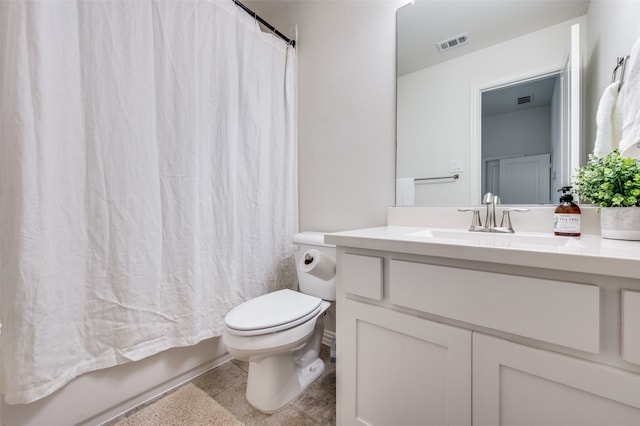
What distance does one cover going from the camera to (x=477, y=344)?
724 mm

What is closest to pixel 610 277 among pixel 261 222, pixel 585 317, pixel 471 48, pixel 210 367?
pixel 585 317

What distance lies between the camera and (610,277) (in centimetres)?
57

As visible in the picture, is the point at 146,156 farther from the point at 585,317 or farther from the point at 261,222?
the point at 585,317

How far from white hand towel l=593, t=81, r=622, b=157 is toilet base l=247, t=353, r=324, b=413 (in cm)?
151

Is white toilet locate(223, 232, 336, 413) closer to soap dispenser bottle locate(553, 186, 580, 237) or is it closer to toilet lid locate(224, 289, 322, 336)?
toilet lid locate(224, 289, 322, 336)

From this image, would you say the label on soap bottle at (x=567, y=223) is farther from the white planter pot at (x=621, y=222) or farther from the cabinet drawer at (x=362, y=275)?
the cabinet drawer at (x=362, y=275)

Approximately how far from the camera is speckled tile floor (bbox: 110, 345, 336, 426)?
1.17 meters

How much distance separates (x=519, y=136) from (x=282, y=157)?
1.27 metres

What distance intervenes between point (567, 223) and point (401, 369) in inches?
30.4

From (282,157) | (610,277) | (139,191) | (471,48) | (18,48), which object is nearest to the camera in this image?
(610,277)

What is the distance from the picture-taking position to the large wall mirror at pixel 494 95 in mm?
1067

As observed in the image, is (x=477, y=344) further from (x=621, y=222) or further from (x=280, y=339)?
(x=280, y=339)

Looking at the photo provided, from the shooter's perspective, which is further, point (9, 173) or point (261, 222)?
point (261, 222)

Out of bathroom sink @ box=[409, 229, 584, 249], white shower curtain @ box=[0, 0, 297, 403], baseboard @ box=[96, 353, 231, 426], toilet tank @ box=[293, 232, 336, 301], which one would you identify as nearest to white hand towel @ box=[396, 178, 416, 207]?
bathroom sink @ box=[409, 229, 584, 249]
